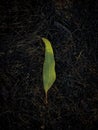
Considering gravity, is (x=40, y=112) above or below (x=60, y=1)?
below

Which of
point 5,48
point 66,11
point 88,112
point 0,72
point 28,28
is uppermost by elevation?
point 66,11

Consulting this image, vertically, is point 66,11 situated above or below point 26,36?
above

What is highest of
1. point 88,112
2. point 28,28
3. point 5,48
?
point 28,28

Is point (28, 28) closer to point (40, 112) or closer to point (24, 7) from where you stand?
point (24, 7)

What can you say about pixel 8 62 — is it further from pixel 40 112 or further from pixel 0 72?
pixel 40 112

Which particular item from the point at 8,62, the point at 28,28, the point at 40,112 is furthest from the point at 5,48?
the point at 40,112

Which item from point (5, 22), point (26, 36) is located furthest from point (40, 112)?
point (5, 22)
